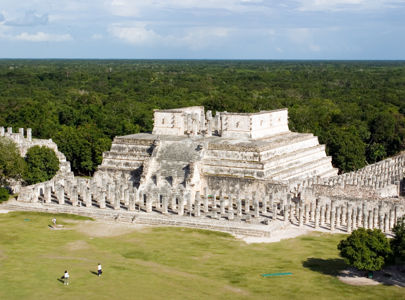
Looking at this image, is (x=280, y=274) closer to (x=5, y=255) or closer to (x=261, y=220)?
(x=261, y=220)

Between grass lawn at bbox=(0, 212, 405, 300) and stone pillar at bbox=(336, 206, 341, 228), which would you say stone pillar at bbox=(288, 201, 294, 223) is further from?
grass lawn at bbox=(0, 212, 405, 300)

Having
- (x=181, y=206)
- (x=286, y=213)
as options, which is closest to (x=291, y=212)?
(x=286, y=213)

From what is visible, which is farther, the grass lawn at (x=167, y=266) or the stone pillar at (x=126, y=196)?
the stone pillar at (x=126, y=196)

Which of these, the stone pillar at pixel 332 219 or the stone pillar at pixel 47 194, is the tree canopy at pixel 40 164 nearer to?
the stone pillar at pixel 47 194

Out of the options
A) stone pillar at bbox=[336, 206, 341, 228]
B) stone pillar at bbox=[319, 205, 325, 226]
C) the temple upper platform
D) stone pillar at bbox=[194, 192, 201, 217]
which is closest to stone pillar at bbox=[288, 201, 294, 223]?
stone pillar at bbox=[319, 205, 325, 226]

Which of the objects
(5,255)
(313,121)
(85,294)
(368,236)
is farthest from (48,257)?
(313,121)

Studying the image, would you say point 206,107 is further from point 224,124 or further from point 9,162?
point 9,162

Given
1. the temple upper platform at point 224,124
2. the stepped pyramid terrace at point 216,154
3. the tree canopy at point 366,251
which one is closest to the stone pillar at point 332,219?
the stepped pyramid terrace at point 216,154
